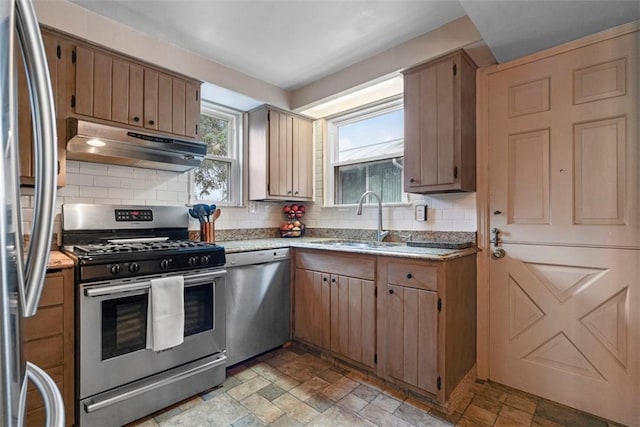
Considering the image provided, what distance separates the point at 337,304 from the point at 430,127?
1.50 metres

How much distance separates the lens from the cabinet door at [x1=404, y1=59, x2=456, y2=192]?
7.06 feet

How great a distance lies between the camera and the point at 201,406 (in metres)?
1.92

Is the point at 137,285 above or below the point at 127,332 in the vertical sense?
above

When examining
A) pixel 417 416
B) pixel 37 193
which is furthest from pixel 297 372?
pixel 37 193

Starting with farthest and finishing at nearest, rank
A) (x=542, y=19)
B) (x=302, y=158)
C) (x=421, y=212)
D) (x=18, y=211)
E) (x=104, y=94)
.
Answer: (x=302, y=158) < (x=421, y=212) < (x=104, y=94) < (x=542, y=19) < (x=18, y=211)

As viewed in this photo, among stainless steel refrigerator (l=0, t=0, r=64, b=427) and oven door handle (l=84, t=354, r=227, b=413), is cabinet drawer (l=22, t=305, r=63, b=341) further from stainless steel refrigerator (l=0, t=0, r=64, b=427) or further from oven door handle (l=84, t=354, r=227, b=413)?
stainless steel refrigerator (l=0, t=0, r=64, b=427)

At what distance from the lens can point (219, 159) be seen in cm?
312

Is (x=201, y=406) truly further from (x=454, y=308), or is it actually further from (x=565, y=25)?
(x=565, y=25)

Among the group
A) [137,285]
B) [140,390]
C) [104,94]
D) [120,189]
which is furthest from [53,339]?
[104,94]

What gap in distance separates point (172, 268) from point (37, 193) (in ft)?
4.68

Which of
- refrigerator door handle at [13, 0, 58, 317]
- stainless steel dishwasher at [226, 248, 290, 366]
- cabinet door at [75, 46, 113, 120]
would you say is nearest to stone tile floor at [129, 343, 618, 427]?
stainless steel dishwasher at [226, 248, 290, 366]

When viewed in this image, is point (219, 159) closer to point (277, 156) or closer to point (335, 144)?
point (277, 156)

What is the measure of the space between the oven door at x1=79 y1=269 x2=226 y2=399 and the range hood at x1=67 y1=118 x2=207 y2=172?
3.01 feet

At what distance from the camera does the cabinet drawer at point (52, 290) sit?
1543 millimetres
